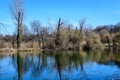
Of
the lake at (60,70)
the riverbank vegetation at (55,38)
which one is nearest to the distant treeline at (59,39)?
Answer: the riverbank vegetation at (55,38)

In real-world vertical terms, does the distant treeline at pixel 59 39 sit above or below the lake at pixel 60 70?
above

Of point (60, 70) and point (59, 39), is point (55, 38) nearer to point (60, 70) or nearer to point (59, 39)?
point (59, 39)

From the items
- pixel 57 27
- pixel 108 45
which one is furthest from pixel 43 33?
pixel 108 45

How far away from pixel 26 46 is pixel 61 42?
272 inches

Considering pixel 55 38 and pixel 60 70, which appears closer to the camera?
pixel 60 70

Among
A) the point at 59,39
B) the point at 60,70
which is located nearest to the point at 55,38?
the point at 59,39

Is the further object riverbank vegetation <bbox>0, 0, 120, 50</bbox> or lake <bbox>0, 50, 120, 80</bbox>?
riverbank vegetation <bbox>0, 0, 120, 50</bbox>

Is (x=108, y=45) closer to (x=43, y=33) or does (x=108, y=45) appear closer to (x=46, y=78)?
(x=43, y=33)

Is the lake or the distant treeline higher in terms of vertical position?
the distant treeline

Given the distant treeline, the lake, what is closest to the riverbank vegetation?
the distant treeline

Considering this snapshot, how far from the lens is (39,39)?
51.7 m

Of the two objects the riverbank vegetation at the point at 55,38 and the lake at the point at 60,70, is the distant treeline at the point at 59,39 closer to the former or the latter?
the riverbank vegetation at the point at 55,38

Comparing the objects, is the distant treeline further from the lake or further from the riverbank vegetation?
the lake

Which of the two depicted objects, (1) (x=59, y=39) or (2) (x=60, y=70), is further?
(1) (x=59, y=39)
